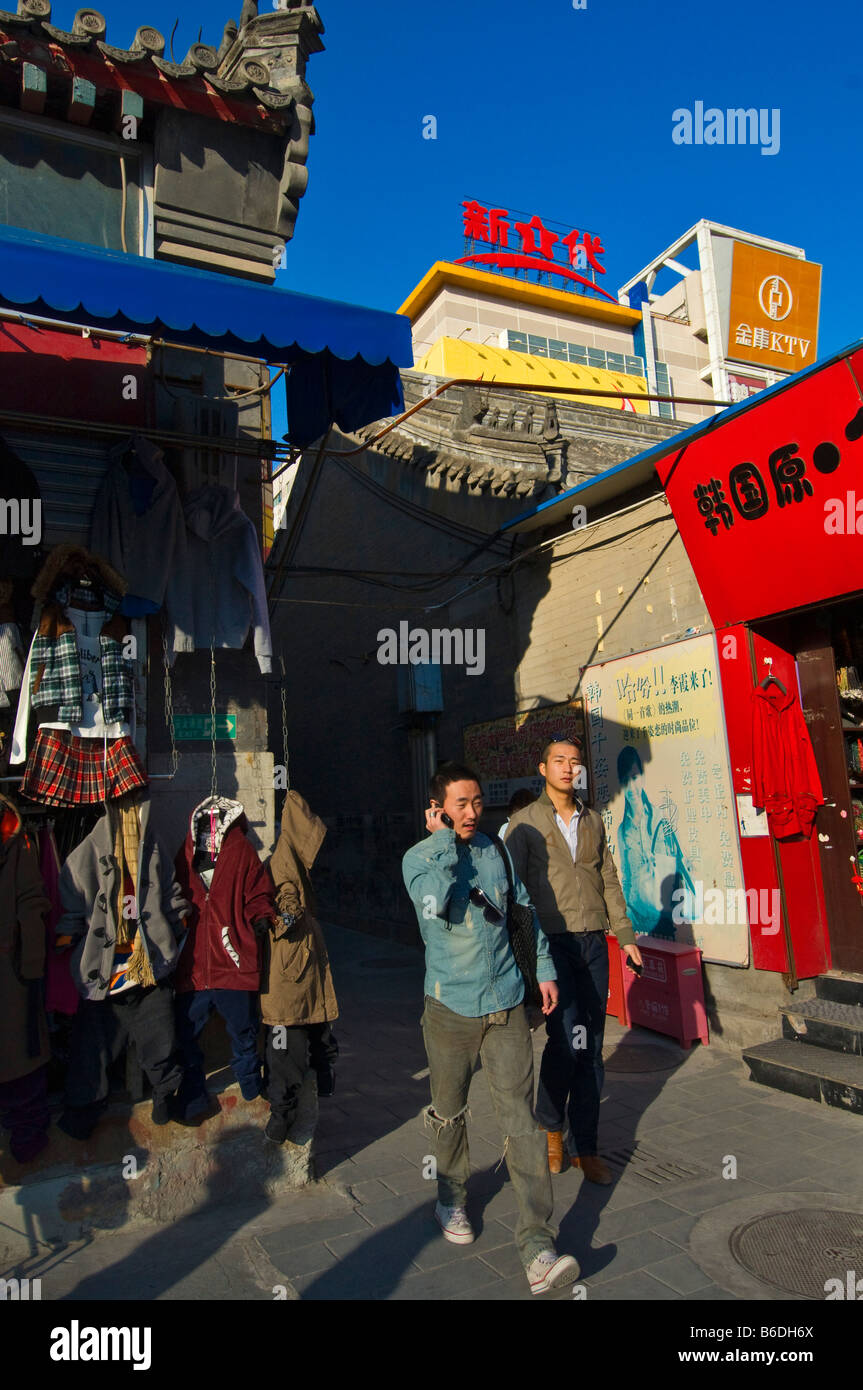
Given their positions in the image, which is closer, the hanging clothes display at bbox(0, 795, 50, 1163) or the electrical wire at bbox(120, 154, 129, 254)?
the hanging clothes display at bbox(0, 795, 50, 1163)

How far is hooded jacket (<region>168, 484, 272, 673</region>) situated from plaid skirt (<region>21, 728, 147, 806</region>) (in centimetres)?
87

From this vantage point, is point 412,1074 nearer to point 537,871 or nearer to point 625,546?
point 537,871

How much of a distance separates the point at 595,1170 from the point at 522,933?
4.95ft

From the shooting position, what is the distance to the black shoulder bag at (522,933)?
12.9 ft

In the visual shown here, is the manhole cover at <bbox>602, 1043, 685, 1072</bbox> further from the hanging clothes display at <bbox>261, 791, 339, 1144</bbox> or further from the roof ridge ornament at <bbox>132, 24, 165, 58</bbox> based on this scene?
the roof ridge ornament at <bbox>132, 24, 165, 58</bbox>

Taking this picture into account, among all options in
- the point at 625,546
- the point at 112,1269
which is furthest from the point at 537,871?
the point at 625,546

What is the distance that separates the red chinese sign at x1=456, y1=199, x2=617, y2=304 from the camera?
35312 mm

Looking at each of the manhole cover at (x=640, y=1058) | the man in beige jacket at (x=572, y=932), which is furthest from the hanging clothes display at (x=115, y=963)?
the manhole cover at (x=640, y=1058)

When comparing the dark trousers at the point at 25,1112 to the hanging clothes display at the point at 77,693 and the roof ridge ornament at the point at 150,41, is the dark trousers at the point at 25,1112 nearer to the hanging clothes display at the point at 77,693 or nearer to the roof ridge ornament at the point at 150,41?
the hanging clothes display at the point at 77,693

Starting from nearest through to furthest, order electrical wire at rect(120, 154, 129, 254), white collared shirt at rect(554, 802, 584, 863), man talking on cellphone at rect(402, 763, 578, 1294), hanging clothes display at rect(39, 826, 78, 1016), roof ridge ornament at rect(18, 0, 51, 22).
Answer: man talking on cellphone at rect(402, 763, 578, 1294), hanging clothes display at rect(39, 826, 78, 1016), white collared shirt at rect(554, 802, 584, 863), roof ridge ornament at rect(18, 0, 51, 22), electrical wire at rect(120, 154, 129, 254)

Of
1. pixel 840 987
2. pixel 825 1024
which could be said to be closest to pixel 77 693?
pixel 825 1024

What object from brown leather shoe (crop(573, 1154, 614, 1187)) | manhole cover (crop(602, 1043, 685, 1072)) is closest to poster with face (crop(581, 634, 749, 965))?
manhole cover (crop(602, 1043, 685, 1072))

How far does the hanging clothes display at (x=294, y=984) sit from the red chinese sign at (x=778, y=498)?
13.4ft

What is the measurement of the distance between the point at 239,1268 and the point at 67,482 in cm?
420
